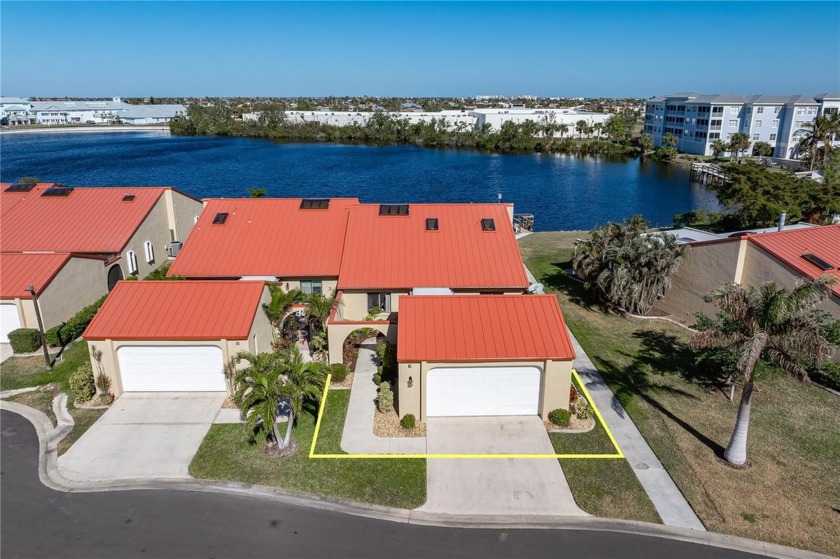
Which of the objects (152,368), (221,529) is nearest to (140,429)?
(152,368)

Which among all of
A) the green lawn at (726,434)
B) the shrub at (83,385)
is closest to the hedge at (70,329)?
the shrub at (83,385)

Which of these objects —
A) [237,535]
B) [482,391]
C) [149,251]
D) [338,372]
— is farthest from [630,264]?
[149,251]

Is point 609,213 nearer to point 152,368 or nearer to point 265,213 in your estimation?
point 265,213

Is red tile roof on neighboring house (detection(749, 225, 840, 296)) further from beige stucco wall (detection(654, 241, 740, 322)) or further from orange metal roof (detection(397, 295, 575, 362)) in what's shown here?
orange metal roof (detection(397, 295, 575, 362))

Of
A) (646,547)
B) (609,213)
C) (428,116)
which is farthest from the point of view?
(428,116)

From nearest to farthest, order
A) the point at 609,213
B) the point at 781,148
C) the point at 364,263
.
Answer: the point at 364,263, the point at 609,213, the point at 781,148

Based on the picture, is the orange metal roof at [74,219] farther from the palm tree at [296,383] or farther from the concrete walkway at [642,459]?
the concrete walkway at [642,459]

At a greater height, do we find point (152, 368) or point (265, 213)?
point (265, 213)
